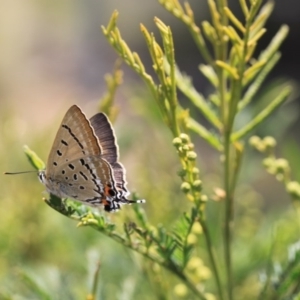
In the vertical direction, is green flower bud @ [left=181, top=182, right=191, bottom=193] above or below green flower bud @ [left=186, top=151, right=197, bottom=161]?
below

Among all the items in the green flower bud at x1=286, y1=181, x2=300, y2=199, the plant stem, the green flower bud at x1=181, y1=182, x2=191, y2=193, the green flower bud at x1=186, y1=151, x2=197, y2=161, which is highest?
the green flower bud at x1=186, y1=151, x2=197, y2=161

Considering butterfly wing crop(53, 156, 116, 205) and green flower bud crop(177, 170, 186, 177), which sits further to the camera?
butterfly wing crop(53, 156, 116, 205)

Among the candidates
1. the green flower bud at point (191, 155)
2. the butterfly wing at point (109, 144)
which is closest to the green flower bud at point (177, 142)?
the green flower bud at point (191, 155)

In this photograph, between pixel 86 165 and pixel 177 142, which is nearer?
pixel 177 142

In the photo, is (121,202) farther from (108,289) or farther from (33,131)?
(33,131)

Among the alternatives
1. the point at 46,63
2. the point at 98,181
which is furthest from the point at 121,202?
the point at 46,63

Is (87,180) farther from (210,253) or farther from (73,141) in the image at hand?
(210,253)

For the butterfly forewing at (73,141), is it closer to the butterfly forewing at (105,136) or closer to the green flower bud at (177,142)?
the butterfly forewing at (105,136)

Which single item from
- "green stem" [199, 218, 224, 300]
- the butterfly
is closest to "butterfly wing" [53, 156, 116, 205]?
the butterfly

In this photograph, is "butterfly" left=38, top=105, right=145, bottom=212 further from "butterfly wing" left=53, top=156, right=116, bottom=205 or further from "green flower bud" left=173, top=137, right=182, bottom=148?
"green flower bud" left=173, top=137, right=182, bottom=148

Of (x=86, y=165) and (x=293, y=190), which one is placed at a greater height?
(x=86, y=165)

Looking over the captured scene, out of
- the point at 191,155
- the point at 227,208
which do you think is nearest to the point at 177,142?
the point at 191,155
